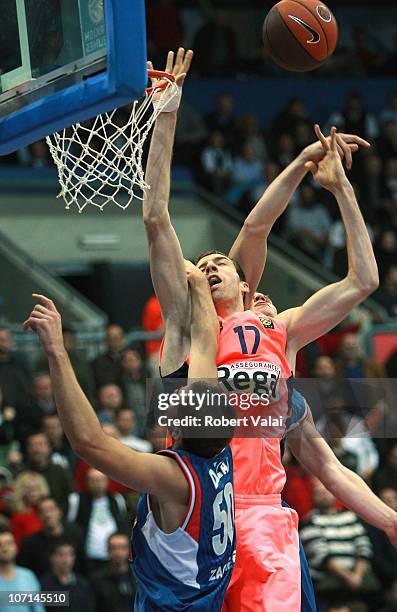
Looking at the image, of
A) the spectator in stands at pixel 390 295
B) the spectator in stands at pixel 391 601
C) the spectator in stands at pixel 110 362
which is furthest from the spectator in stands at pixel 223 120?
the spectator in stands at pixel 391 601

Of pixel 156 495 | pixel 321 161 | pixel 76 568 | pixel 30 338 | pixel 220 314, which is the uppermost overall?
pixel 321 161

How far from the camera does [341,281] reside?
6398mm

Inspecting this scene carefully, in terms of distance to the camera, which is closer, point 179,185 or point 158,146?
point 158,146

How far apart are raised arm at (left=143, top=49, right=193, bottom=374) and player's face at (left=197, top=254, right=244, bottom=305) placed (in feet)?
0.83

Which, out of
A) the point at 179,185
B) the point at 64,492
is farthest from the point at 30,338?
the point at 179,185

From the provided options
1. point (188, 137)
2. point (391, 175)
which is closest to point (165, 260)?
Answer: point (188, 137)

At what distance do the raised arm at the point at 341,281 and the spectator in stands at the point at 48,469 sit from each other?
3816mm

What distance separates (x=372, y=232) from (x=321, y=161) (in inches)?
340

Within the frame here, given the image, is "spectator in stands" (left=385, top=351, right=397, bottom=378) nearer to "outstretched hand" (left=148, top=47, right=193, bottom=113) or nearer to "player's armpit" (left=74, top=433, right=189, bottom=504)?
"outstretched hand" (left=148, top=47, right=193, bottom=113)

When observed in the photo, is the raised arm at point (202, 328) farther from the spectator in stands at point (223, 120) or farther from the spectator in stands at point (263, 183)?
the spectator in stands at point (223, 120)

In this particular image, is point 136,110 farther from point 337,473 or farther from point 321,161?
point 337,473

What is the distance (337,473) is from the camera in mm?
6387

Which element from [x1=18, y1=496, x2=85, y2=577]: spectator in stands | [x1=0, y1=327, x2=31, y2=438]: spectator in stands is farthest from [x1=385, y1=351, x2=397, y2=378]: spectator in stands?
[x1=18, y1=496, x2=85, y2=577]: spectator in stands

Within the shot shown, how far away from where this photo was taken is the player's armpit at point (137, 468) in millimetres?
4703
